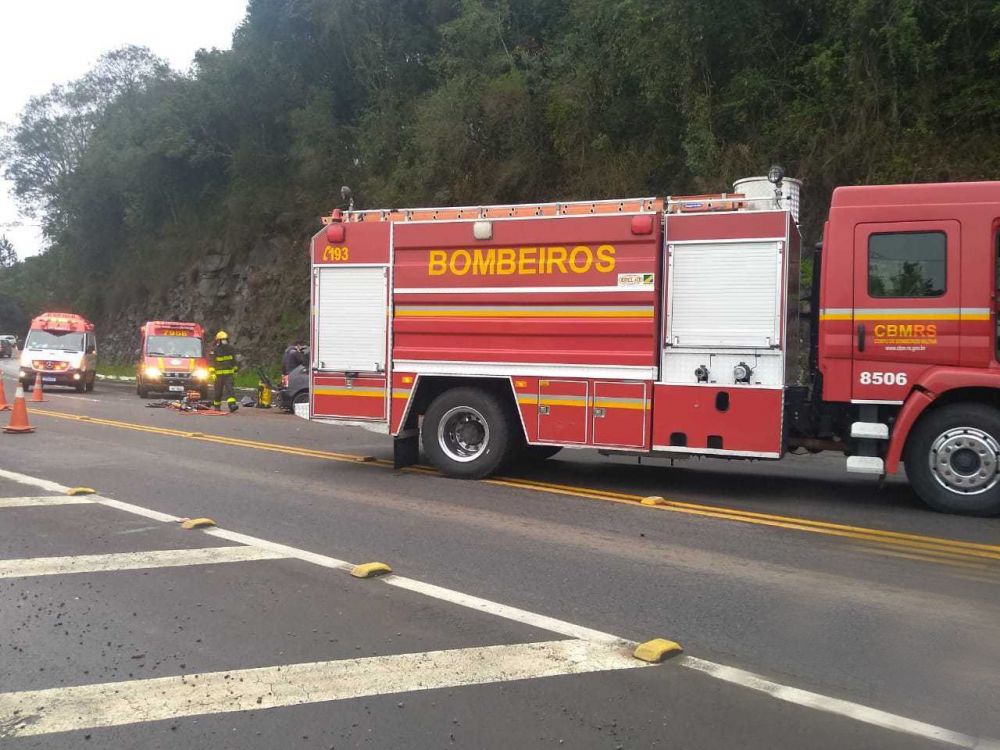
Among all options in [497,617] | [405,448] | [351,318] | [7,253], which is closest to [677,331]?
[405,448]

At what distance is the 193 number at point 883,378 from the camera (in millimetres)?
8180

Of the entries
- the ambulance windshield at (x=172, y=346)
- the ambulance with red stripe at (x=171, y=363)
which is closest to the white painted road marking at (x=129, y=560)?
the ambulance with red stripe at (x=171, y=363)

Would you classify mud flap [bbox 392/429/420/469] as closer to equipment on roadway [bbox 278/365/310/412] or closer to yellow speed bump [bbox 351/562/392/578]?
yellow speed bump [bbox 351/562/392/578]

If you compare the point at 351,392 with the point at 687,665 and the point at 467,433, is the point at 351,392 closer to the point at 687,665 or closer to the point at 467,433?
the point at 467,433

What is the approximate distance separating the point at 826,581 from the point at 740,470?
4823 mm

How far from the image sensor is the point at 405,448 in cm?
1068

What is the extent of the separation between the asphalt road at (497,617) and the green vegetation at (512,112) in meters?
10.6

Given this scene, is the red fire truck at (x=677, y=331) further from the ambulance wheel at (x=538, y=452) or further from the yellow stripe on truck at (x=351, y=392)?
the ambulance wheel at (x=538, y=452)

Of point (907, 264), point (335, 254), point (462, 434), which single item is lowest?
point (462, 434)

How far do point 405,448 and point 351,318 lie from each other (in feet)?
5.48

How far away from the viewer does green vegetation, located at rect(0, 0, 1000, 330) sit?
55.6 ft

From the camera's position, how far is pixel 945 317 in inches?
314

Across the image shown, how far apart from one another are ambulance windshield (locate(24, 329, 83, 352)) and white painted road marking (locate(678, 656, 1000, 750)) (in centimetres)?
2665

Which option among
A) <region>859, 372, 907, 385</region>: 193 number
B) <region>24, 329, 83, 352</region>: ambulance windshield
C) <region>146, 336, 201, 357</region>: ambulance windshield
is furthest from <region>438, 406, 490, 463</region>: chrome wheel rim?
<region>24, 329, 83, 352</region>: ambulance windshield
